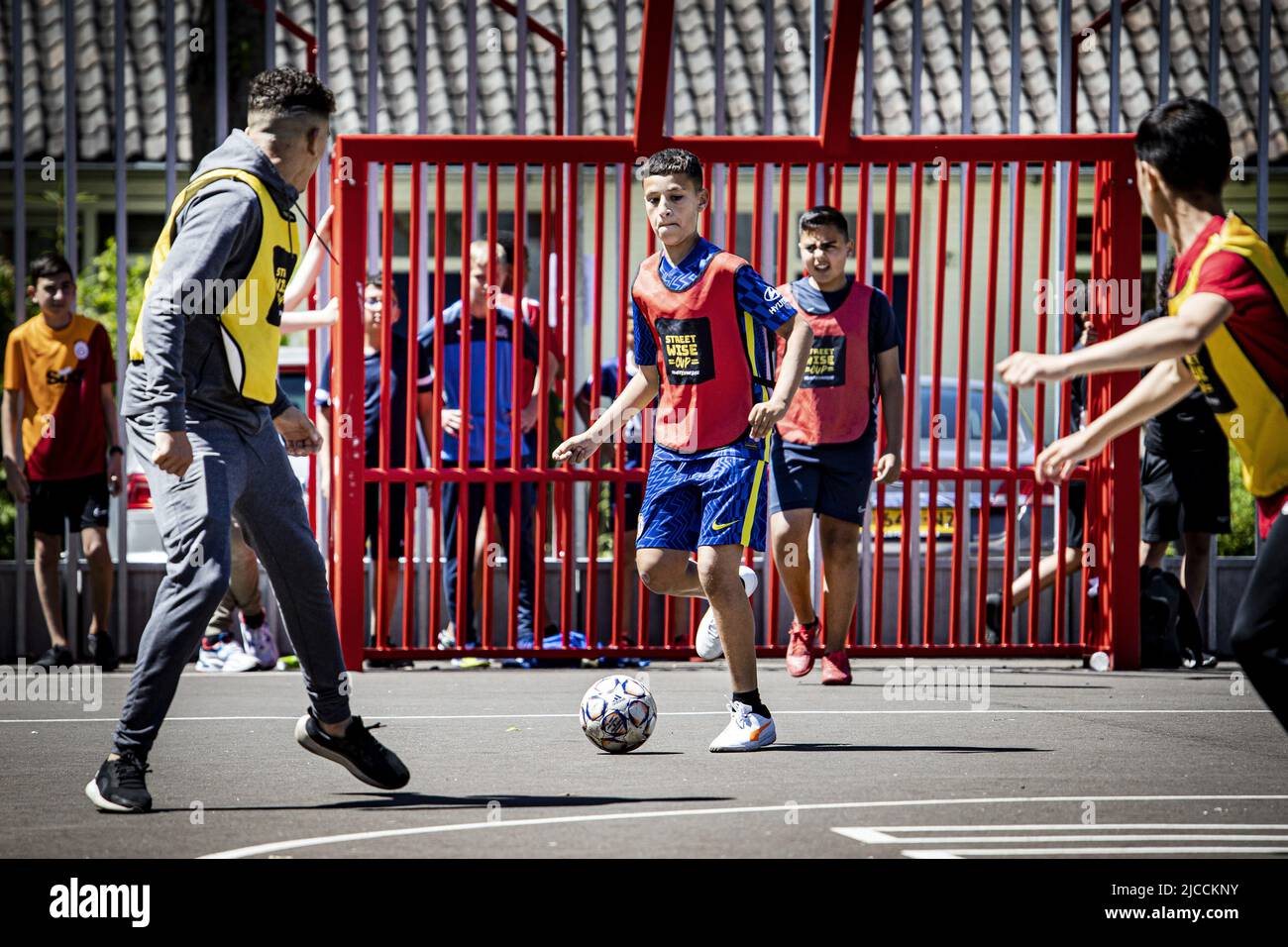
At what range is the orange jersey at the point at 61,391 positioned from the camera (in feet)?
35.3

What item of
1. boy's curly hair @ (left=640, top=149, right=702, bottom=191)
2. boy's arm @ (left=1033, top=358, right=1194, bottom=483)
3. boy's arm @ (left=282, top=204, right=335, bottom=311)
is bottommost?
boy's arm @ (left=1033, top=358, right=1194, bottom=483)

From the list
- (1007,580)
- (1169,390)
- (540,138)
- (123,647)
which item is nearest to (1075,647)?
(1007,580)

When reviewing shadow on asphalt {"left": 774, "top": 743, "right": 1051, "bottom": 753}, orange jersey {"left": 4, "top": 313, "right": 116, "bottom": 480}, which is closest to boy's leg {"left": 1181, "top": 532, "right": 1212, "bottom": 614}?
shadow on asphalt {"left": 774, "top": 743, "right": 1051, "bottom": 753}

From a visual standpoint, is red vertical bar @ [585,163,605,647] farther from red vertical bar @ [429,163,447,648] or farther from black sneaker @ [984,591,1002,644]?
black sneaker @ [984,591,1002,644]

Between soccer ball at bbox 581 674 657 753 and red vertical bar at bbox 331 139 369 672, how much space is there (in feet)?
11.3

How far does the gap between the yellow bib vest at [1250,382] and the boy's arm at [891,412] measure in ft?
13.7

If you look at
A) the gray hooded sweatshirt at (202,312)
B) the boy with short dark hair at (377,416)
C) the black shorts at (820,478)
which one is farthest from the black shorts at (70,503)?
the gray hooded sweatshirt at (202,312)

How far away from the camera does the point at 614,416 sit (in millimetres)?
7508

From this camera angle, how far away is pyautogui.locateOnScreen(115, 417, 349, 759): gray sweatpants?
5621 mm

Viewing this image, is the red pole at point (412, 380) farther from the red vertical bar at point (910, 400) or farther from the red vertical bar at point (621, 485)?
the red vertical bar at point (910, 400)

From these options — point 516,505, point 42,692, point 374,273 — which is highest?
point 374,273
